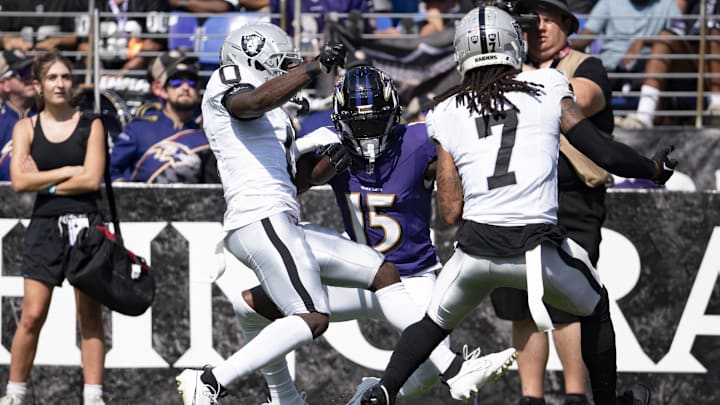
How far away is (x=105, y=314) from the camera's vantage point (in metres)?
7.96

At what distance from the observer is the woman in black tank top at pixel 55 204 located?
7.24 meters

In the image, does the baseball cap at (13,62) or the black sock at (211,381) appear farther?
the baseball cap at (13,62)

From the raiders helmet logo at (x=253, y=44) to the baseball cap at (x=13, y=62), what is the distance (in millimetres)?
3552

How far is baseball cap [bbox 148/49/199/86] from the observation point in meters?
8.54

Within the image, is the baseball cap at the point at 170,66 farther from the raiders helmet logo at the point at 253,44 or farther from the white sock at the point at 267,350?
the white sock at the point at 267,350

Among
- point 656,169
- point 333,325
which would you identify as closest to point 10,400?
point 333,325

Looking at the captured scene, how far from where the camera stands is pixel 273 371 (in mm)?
6000

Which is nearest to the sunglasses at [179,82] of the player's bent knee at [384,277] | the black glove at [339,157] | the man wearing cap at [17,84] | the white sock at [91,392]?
the man wearing cap at [17,84]

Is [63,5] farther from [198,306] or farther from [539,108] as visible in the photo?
[539,108]

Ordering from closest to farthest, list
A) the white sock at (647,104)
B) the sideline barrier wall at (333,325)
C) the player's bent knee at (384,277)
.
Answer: the player's bent knee at (384,277) → the sideline barrier wall at (333,325) → the white sock at (647,104)

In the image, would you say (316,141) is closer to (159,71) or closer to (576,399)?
(576,399)

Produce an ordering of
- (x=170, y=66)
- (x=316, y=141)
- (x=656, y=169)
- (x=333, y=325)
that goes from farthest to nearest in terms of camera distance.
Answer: (x=170, y=66), (x=333, y=325), (x=316, y=141), (x=656, y=169)

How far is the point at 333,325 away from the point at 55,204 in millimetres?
1891

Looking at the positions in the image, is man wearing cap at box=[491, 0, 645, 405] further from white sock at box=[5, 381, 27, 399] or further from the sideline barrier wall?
white sock at box=[5, 381, 27, 399]
